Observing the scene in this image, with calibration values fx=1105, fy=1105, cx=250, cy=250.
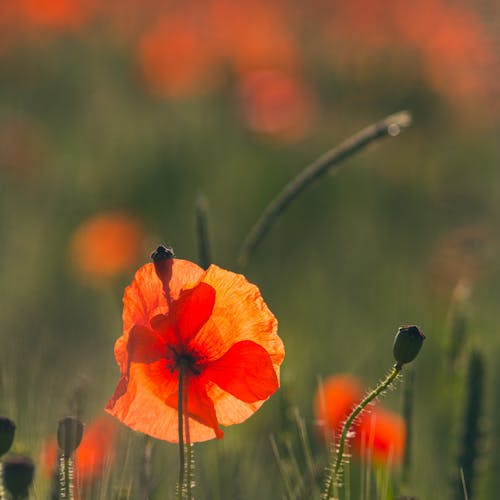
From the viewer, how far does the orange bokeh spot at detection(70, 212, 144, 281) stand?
2.07 m

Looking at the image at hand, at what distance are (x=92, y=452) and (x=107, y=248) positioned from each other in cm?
120

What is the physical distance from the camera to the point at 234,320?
662 mm

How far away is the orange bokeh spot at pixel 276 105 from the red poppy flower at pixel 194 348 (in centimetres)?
188

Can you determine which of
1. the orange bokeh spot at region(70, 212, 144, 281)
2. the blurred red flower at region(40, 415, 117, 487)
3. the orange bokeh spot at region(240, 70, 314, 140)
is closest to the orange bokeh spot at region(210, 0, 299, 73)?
the orange bokeh spot at region(240, 70, 314, 140)

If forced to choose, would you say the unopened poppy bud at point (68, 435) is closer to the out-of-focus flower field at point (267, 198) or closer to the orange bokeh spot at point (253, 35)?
the out-of-focus flower field at point (267, 198)

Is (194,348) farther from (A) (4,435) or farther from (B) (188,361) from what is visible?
(A) (4,435)

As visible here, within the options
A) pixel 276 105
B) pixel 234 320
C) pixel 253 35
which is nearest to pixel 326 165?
pixel 234 320

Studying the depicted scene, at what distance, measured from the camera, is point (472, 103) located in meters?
2.95

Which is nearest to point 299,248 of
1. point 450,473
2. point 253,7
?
point 450,473

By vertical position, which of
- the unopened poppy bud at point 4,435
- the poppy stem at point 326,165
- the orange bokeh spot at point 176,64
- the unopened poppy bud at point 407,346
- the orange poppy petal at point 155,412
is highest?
the orange bokeh spot at point 176,64

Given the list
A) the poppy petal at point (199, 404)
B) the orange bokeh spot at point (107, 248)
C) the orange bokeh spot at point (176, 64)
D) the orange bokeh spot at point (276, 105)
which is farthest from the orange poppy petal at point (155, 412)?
the orange bokeh spot at point (176, 64)

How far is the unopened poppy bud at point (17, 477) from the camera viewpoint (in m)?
0.58

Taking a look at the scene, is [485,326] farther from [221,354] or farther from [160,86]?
[160,86]

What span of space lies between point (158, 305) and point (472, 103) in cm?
242
